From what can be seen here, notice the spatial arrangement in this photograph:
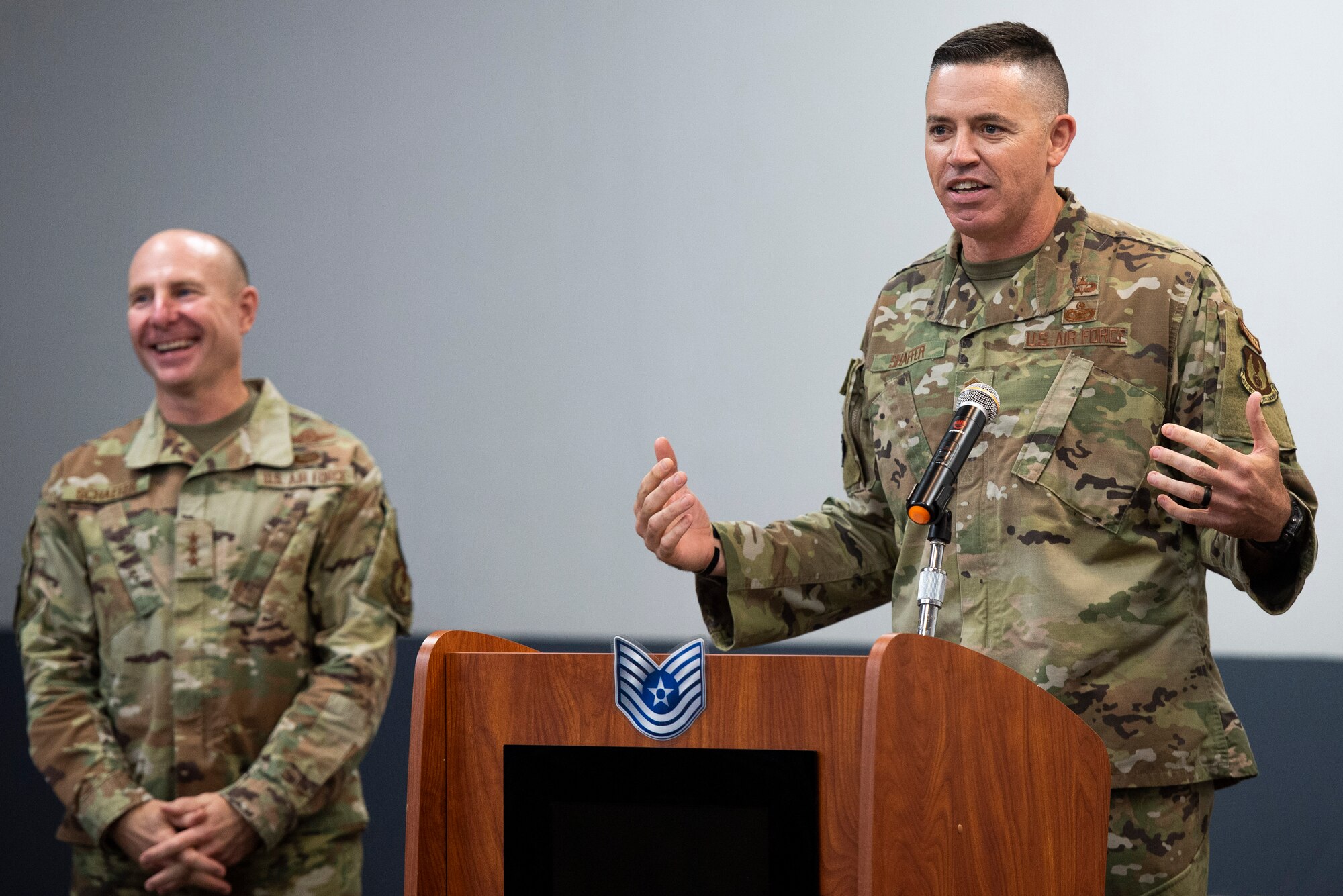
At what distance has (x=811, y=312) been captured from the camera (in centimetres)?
335

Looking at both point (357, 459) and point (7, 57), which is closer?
point (357, 459)

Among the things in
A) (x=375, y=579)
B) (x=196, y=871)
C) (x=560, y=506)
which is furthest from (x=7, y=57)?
(x=196, y=871)

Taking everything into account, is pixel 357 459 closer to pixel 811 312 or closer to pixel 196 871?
pixel 196 871

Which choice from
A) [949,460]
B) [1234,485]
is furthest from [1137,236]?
[949,460]

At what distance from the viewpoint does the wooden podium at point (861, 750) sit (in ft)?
3.88

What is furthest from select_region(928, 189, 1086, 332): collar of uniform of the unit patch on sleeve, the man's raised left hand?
the man's raised left hand

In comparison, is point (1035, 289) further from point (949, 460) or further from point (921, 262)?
point (949, 460)

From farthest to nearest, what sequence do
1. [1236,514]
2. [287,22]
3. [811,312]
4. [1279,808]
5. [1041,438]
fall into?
1. [287,22]
2. [811,312]
3. [1279,808]
4. [1041,438]
5. [1236,514]

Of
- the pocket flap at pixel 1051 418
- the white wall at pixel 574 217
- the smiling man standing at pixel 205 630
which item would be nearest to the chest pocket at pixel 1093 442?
the pocket flap at pixel 1051 418

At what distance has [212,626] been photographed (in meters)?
2.53

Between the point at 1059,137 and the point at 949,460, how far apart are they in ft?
2.21

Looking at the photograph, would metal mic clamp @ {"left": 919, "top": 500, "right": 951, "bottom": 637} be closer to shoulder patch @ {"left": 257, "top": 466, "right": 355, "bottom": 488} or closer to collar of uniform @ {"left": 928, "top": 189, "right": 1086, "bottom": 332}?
collar of uniform @ {"left": 928, "top": 189, "right": 1086, "bottom": 332}

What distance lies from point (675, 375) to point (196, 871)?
5.34ft

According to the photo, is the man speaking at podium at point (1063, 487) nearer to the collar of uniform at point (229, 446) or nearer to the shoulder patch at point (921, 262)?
the shoulder patch at point (921, 262)
